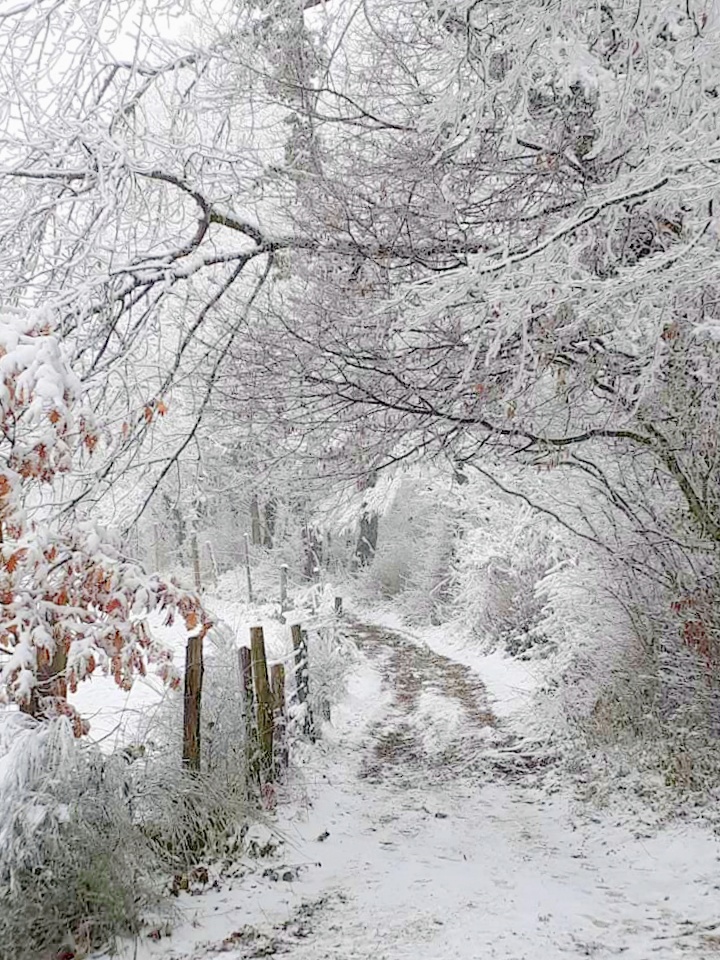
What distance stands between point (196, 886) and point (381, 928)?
1311 mm

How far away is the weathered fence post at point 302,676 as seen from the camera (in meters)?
9.05

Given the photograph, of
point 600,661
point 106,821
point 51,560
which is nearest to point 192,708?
point 106,821

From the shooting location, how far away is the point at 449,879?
557 cm

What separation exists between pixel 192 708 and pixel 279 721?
1.68m

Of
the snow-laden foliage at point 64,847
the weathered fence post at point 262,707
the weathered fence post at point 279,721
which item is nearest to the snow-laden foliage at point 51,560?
the snow-laden foliage at point 64,847

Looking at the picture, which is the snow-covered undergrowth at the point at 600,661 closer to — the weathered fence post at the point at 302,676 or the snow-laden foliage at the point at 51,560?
the weathered fence post at the point at 302,676

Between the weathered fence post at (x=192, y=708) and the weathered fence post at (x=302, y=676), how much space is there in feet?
10.3

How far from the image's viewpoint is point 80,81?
4398 millimetres

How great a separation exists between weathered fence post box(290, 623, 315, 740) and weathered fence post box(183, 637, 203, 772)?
314cm

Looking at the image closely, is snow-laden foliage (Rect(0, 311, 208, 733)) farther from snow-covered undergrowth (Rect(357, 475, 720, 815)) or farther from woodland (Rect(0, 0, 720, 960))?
snow-covered undergrowth (Rect(357, 475, 720, 815))

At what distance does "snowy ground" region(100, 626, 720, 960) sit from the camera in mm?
4609

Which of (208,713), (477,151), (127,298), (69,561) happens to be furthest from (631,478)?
(69,561)

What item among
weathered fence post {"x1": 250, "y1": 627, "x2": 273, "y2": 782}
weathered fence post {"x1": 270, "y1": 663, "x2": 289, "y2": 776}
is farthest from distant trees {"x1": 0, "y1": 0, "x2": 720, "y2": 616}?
weathered fence post {"x1": 270, "y1": 663, "x2": 289, "y2": 776}

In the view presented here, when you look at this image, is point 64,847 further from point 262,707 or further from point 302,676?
point 302,676
